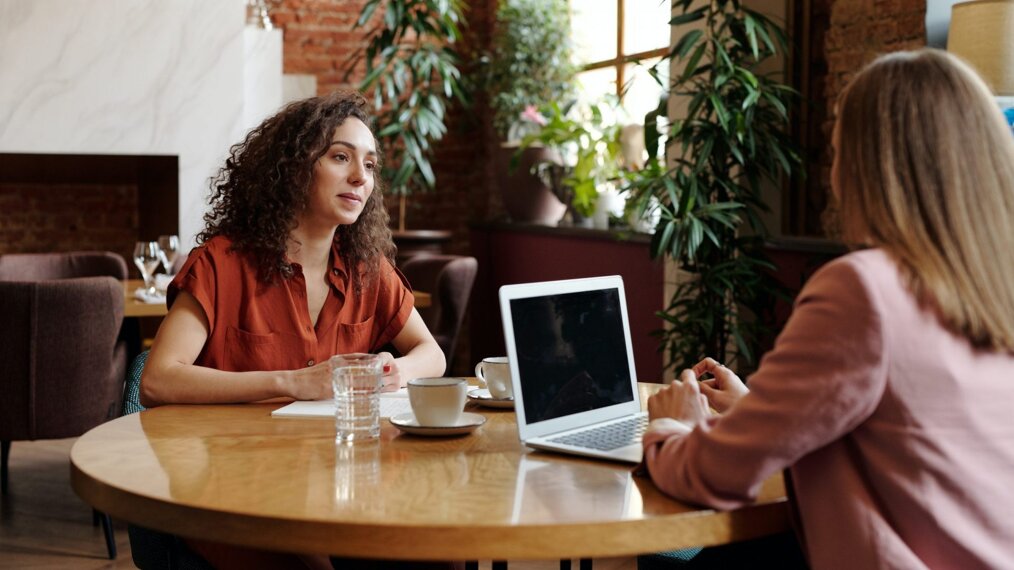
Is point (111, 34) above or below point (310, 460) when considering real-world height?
above

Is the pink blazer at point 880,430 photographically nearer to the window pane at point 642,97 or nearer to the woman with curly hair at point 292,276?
the woman with curly hair at point 292,276

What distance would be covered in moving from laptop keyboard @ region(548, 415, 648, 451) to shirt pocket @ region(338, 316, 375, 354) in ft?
2.48

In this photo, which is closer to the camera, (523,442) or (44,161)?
(523,442)

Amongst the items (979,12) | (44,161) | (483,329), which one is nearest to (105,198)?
(44,161)

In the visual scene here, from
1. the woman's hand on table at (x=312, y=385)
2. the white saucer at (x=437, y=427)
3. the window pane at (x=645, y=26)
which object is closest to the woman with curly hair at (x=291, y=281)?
the woman's hand on table at (x=312, y=385)

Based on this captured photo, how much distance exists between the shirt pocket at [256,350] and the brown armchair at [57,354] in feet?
5.07

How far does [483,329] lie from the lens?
666 centimetres

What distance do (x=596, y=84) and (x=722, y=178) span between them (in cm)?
259

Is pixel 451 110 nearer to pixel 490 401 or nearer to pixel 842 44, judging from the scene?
pixel 842 44

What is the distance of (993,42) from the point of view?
270 cm

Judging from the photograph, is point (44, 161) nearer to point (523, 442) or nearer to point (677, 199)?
point (677, 199)

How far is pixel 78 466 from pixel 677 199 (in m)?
2.53

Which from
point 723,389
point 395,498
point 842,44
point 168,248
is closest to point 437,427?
point 395,498

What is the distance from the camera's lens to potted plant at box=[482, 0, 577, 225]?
6.02m
